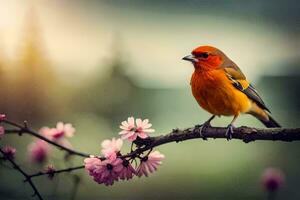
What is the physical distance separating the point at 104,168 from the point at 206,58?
23 cm

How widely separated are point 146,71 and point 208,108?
0.64 metres

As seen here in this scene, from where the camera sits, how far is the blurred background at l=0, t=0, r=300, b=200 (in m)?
1.17

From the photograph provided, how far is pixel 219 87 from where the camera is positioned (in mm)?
772

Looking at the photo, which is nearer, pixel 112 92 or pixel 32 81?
pixel 32 81

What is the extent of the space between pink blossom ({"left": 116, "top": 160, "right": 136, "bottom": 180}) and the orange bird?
0.57 ft

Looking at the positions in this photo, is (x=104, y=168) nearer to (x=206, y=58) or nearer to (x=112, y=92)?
(x=206, y=58)

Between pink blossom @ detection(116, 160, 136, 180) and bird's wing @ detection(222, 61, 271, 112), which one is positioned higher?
bird's wing @ detection(222, 61, 271, 112)

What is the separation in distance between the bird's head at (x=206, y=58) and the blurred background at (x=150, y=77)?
0.30 meters

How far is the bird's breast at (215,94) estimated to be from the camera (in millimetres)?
760

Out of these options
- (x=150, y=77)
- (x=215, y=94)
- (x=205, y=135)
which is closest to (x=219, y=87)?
(x=215, y=94)

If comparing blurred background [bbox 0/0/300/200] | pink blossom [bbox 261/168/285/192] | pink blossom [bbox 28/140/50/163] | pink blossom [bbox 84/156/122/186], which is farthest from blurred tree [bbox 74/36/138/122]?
pink blossom [bbox 84/156/122/186]

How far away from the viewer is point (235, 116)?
0.77 meters

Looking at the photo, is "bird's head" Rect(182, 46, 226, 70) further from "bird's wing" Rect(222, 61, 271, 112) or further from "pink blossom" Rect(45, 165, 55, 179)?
"pink blossom" Rect(45, 165, 55, 179)

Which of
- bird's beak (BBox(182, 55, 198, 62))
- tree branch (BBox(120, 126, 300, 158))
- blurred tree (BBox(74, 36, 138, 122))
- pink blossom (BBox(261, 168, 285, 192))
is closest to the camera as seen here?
tree branch (BBox(120, 126, 300, 158))
